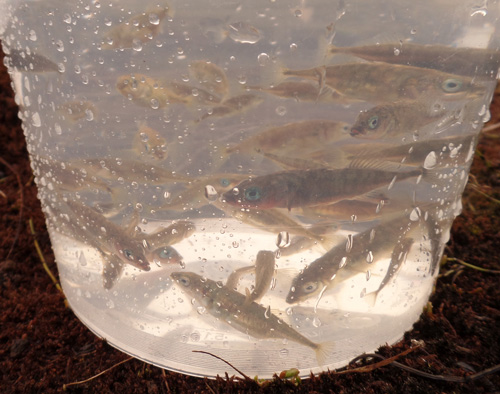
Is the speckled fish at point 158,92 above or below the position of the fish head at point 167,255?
above

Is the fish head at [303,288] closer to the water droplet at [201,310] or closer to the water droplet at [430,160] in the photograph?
the water droplet at [201,310]

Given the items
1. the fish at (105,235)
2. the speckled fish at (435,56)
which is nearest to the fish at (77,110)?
the fish at (105,235)

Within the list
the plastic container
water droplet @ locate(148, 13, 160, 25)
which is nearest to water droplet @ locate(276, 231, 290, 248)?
the plastic container

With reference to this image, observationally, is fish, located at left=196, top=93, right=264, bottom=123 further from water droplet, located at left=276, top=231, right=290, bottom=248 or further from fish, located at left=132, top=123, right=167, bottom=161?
water droplet, located at left=276, top=231, right=290, bottom=248

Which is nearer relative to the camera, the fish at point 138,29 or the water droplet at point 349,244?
the fish at point 138,29

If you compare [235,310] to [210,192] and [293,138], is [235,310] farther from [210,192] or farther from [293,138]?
[293,138]

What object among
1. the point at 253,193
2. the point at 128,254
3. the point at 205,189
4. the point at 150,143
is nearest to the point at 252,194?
the point at 253,193

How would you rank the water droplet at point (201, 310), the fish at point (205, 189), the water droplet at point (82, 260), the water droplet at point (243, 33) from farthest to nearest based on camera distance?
the water droplet at point (82, 260), the water droplet at point (201, 310), the fish at point (205, 189), the water droplet at point (243, 33)

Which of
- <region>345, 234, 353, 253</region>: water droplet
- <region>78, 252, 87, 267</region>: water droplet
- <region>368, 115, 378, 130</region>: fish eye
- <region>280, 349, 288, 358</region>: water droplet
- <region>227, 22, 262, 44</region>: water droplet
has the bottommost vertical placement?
<region>280, 349, 288, 358</region>: water droplet
